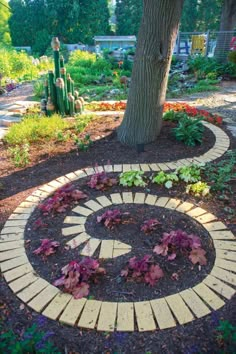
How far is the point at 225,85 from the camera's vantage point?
26.2 feet

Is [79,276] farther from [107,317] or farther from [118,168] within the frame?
[118,168]

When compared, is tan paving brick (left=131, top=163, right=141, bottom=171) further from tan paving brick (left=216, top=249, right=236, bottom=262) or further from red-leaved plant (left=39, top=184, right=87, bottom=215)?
tan paving brick (left=216, top=249, right=236, bottom=262)

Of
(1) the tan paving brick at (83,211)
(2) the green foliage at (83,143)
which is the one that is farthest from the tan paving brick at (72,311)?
(2) the green foliage at (83,143)

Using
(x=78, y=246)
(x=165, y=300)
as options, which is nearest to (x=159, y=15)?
(x=78, y=246)

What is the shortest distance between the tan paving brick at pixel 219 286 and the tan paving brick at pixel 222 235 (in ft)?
1.29

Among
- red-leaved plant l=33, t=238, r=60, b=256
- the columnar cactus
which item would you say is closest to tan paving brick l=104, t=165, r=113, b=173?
red-leaved plant l=33, t=238, r=60, b=256

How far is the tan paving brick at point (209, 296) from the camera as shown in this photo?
5.63ft

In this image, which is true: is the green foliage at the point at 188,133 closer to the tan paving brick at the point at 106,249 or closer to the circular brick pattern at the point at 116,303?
the circular brick pattern at the point at 116,303

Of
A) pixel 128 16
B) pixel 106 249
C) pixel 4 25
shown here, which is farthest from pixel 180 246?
pixel 4 25

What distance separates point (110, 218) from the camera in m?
2.33

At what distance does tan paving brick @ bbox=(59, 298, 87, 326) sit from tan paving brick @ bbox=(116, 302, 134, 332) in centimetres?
21

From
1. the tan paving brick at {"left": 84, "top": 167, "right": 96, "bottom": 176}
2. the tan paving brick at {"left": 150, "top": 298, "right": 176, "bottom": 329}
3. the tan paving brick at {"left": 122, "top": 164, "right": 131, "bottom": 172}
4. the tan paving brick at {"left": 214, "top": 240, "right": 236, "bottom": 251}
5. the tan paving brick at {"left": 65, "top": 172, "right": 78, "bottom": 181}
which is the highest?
the tan paving brick at {"left": 122, "top": 164, "right": 131, "bottom": 172}

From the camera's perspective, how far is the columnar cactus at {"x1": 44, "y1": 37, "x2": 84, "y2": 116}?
4.59 metres

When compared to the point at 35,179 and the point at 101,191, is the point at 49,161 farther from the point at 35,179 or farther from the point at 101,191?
the point at 101,191
